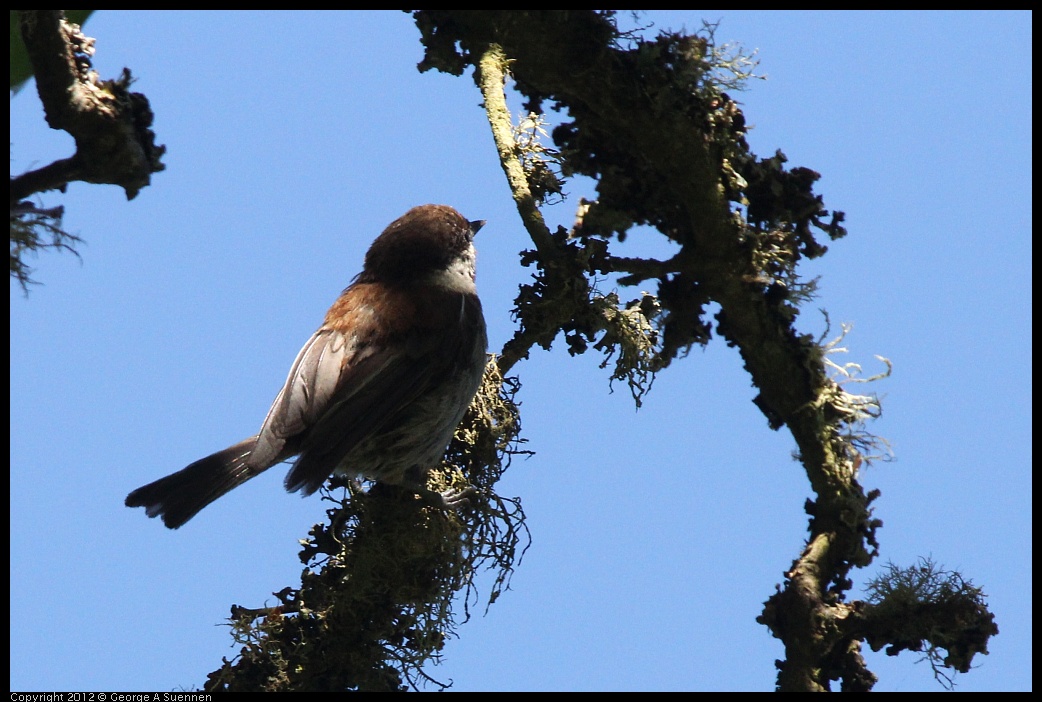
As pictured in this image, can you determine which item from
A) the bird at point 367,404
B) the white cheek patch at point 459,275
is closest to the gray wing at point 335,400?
the bird at point 367,404

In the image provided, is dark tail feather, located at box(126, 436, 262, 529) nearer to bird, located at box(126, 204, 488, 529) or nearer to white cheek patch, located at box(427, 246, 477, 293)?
bird, located at box(126, 204, 488, 529)

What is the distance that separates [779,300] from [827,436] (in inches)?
22.3

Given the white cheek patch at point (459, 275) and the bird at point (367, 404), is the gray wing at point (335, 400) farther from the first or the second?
the white cheek patch at point (459, 275)

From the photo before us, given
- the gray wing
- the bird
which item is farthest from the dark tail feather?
the gray wing

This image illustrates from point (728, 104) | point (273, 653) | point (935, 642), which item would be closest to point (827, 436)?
point (935, 642)

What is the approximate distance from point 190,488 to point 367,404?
861mm

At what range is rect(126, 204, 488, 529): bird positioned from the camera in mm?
4223

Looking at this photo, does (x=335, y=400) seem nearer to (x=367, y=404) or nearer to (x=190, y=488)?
(x=367, y=404)

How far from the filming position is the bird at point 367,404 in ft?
13.9

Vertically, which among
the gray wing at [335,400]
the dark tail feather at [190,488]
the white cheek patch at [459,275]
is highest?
the white cheek patch at [459,275]

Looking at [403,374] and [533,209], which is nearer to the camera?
[533,209]

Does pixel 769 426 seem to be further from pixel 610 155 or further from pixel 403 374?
pixel 403 374

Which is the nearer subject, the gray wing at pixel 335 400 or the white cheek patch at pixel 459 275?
the gray wing at pixel 335 400

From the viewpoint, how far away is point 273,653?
359cm
